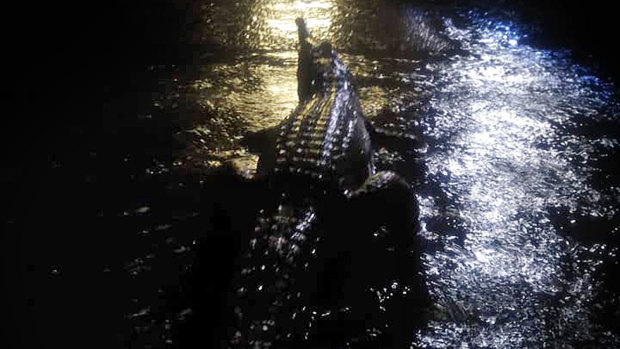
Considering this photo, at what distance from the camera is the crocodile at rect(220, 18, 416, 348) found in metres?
2.28

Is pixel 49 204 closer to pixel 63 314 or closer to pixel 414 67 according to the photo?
pixel 63 314

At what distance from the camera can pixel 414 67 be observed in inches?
200

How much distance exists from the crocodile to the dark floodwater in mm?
238

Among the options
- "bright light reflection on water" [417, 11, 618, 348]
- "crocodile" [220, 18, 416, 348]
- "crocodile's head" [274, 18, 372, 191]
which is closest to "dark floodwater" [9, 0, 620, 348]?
"bright light reflection on water" [417, 11, 618, 348]

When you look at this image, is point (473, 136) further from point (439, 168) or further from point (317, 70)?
point (317, 70)

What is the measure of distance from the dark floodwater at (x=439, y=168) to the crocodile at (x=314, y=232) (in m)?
0.24

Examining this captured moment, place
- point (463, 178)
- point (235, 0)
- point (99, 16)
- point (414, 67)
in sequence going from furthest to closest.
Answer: point (235, 0) → point (99, 16) → point (414, 67) → point (463, 178)

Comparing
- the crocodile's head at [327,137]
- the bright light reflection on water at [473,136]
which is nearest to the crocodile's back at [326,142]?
the crocodile's head at [327,137]

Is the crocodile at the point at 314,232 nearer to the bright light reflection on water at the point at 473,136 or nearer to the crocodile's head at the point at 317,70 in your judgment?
the bright light reflection on water at the point at 473,136

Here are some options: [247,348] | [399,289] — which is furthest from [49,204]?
[399,289]

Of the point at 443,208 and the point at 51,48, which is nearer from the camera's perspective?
the point at 443,208

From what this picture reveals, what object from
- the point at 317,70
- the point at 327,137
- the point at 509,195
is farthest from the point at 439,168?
the point at 317,70

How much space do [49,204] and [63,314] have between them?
3.27 ft

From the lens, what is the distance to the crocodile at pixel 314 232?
2.28 m
